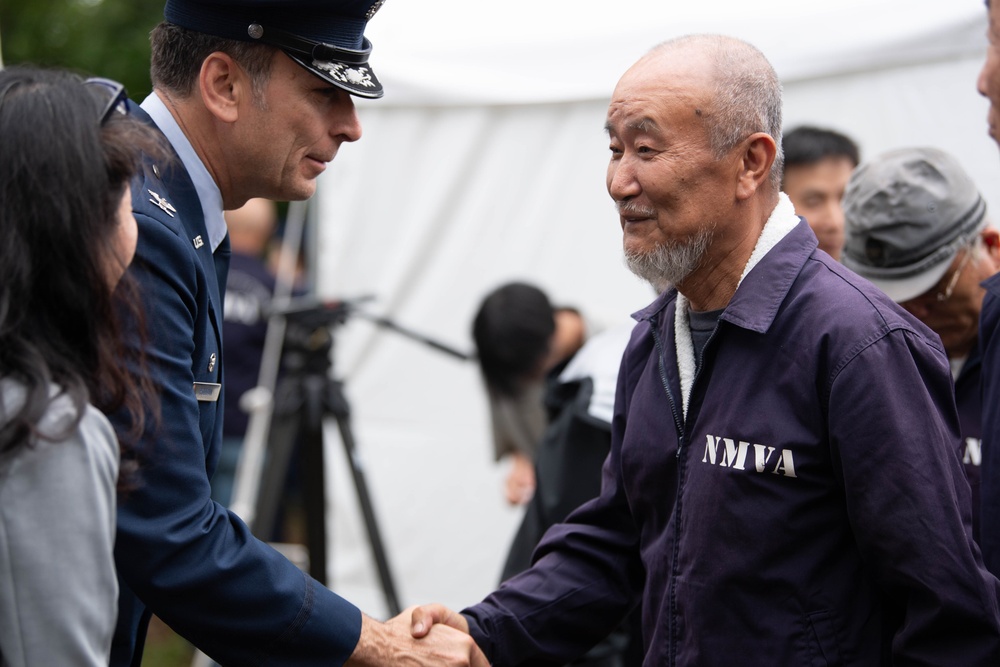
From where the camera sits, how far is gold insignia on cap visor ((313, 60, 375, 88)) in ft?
7.45

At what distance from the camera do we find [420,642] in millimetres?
2400

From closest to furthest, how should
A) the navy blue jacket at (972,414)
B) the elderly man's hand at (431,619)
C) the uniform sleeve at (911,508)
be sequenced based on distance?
the uniform sleeve at (911,508)
the elderly man's hand at (431,619)
the navy blue jacket at (972,414)

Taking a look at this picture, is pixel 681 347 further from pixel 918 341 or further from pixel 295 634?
pixel 295 634

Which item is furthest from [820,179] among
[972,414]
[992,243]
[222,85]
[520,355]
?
[222,85]

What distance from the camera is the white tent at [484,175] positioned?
13.1 ft

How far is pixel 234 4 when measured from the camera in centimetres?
220

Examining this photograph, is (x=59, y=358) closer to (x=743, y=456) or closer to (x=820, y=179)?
(x=743, y=456)

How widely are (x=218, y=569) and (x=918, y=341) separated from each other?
1301mm

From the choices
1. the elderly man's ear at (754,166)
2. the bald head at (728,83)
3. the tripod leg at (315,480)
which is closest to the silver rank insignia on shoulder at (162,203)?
the bald head at (728,83)

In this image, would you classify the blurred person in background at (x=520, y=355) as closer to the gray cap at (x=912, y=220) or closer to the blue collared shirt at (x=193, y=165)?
the gray cap at (x=912, y=220)

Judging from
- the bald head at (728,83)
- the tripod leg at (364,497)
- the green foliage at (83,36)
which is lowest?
the tripod leg at (364,497)

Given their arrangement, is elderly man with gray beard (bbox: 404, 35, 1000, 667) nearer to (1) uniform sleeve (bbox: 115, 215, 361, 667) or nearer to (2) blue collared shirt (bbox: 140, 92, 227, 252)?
(1) uniform sleeve (bbox: 115, 215, 361, 667)

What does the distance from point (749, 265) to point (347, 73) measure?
894 mm

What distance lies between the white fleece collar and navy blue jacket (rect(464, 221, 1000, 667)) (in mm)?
25
